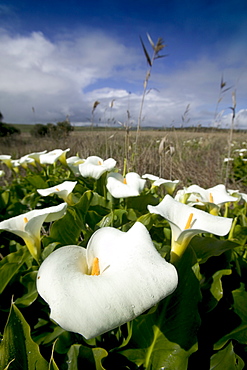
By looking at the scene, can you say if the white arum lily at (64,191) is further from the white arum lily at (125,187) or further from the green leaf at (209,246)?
the green leaf at (209,246)

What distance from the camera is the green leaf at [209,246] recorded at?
0.81 meters

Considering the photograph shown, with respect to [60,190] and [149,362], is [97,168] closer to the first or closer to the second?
[60,190]

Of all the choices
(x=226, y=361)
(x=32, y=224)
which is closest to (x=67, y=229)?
(x=32, y=224)

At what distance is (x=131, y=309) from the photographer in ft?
1.34

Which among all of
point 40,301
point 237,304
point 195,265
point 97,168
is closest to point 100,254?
point 195,265

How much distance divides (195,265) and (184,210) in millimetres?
183

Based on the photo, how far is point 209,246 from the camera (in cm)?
84

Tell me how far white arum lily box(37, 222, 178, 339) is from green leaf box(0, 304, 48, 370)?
0.58 feet

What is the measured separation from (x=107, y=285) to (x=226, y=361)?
0.47 m

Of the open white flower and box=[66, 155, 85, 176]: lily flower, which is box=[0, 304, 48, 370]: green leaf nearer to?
the open white flower

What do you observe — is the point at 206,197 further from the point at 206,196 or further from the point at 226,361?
the point at 226,361

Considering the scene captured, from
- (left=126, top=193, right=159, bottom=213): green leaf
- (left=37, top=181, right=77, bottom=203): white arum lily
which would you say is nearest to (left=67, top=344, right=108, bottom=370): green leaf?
(left=37, top=181, right=77, bottom=203): white arum lily

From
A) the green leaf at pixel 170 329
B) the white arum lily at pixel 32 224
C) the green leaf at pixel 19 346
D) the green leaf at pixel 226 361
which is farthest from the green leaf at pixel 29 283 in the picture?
the green leaf at pixel 226 361

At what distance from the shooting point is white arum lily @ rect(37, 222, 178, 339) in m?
0.40
